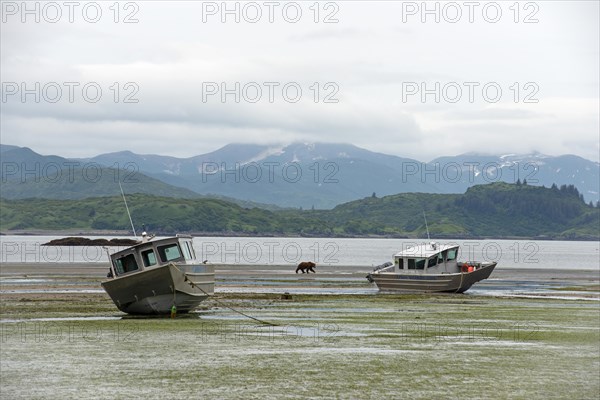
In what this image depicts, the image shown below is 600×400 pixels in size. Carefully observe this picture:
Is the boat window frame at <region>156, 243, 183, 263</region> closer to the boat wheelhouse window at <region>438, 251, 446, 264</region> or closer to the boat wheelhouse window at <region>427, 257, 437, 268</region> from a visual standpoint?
the boat wheelhouse window at <region>427, 257, 437, 268</region>

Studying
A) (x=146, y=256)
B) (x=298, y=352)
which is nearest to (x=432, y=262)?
(x=146, y=256)

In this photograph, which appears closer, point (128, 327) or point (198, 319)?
point (128, 327)

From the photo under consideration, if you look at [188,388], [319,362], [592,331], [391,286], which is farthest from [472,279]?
[188,388]

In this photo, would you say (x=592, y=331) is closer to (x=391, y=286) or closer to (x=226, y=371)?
(x=226, y=371)

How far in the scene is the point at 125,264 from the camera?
169 feet

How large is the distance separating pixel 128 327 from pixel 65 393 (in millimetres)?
17065

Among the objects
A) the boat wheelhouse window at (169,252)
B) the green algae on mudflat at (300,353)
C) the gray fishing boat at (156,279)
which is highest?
the boat wheelhouse window at (169,252)

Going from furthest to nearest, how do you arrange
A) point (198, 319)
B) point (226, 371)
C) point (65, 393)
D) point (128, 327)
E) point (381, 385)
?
point (198, 319) → point (128, 327) → point (226, 371) → point (381, 385) → point (65, 393)

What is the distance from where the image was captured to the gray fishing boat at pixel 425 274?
→ 77.6 m

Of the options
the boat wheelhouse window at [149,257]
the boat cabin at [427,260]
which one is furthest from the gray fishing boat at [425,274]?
the boat wheelhouse window at [149,257]

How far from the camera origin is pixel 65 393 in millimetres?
27328

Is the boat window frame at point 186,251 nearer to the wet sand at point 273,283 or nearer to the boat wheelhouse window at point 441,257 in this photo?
the wet sand at point 273,283

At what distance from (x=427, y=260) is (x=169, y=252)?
31866 millimetres

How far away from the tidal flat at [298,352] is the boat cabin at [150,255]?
2686 millimetres
